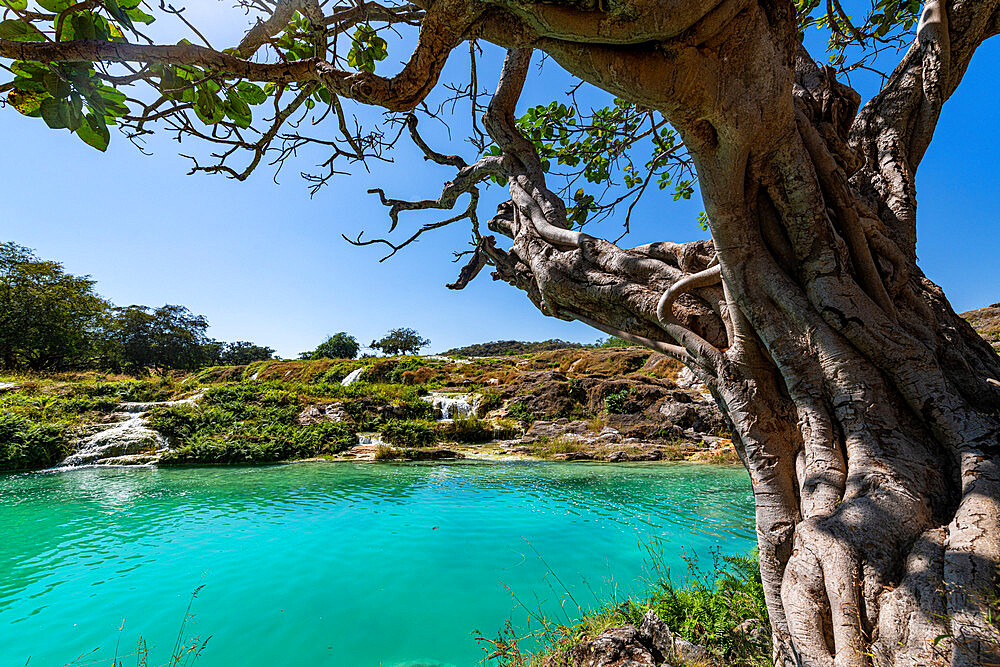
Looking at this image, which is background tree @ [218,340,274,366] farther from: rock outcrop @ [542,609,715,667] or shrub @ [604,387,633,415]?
rock outcrop @ [542,609,715,667]

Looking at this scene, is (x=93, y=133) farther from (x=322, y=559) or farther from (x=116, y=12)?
(x=322, y=559)

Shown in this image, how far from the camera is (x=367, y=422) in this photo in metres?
18.5

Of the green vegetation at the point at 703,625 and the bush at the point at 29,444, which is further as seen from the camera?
the bush at the point at 29,444

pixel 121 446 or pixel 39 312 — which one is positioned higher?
pixel 39 312

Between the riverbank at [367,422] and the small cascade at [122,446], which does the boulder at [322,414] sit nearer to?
the riverbank at [367,422]

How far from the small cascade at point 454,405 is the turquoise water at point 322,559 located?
992 cm

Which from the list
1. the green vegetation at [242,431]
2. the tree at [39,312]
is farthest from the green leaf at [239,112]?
the tree at [39,312]

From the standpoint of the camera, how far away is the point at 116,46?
163 cm

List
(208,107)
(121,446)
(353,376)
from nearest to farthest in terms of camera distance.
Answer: (208,107) → (121,446) → (353,376)

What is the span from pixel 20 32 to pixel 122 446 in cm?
1767

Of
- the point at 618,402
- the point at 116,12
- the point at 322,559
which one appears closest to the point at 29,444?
the point at 322,559

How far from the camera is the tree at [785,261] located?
1602 mm

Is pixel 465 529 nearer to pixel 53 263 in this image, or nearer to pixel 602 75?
pixel 602 75

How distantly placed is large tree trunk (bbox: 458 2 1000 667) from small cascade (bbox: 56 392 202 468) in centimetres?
1692
